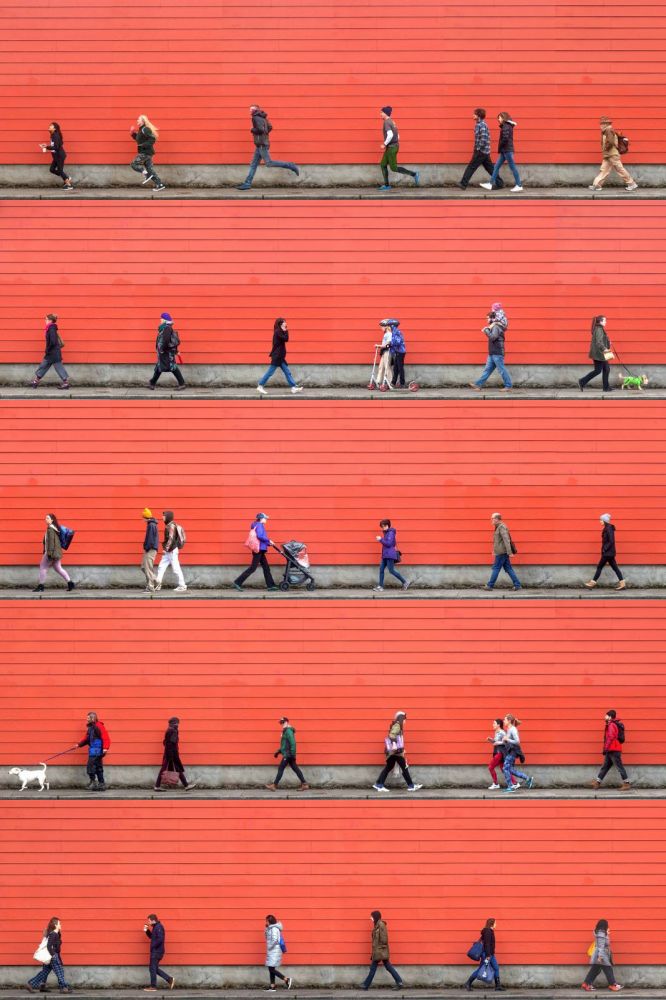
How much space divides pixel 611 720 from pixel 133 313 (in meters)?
12.0

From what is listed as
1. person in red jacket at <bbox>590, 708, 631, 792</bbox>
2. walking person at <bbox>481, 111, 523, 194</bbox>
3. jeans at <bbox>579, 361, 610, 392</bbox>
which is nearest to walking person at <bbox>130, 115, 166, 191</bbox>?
walking person at <bbox>481, 111, 523, 194</bbox>

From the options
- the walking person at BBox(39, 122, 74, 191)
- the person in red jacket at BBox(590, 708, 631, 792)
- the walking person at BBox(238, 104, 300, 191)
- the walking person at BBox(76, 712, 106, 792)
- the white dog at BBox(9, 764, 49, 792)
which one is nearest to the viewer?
the person in red jacket at BBox(590, 708, 631, 792)

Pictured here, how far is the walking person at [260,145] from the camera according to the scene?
36688 millimetres

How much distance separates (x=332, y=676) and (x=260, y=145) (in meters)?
10.5

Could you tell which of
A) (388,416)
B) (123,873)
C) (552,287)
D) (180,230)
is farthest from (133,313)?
(123,873)

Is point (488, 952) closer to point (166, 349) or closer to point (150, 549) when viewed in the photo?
point (150, 549)

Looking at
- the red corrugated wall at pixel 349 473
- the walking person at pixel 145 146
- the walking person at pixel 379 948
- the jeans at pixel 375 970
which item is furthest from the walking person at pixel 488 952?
the walking person at pixel 145 146

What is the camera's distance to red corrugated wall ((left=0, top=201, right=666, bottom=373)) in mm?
36219

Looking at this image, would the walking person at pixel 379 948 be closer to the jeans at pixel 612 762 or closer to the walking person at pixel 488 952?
the walking person at pixel 488 952

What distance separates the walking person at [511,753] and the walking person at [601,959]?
2893 millimetres

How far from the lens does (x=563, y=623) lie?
113ft

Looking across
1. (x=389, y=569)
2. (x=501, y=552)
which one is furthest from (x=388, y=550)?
(x=501, y=552)

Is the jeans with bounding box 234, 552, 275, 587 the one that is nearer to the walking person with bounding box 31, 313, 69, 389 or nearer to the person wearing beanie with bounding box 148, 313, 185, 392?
the person wearing beanie with bounding box 148, 313, 185, 392
